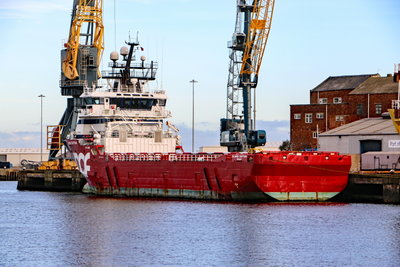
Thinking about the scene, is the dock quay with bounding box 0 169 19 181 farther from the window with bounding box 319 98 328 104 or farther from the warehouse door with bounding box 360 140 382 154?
the warehouse door with bounding box 360 140 382 154

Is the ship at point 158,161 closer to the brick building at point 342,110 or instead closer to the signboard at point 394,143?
the signboard at point 394,143

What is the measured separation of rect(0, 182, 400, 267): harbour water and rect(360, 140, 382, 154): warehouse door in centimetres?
1680

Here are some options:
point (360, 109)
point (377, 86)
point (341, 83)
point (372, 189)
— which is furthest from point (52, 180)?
point (341, 83)

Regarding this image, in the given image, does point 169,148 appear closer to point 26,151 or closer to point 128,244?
point 128,244

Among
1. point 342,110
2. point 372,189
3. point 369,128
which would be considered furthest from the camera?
point 342,110

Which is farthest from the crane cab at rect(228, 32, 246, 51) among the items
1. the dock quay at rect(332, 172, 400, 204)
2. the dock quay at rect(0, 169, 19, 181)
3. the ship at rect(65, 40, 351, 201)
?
the dock quay at rect(0, 169, 19, 181)

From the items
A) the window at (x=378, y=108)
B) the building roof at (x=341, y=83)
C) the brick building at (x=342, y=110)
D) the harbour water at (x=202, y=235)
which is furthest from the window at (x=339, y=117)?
the harbour water at (x=202, y=235)

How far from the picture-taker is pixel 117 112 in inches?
2729

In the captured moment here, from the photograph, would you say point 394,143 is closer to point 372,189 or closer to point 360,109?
point 372,189

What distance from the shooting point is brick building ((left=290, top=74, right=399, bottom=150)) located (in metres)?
89.2

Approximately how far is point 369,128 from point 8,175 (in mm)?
59367

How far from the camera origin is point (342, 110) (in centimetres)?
9194

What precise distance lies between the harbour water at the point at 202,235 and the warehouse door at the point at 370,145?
16.8m

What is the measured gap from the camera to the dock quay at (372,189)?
54.5 meters
